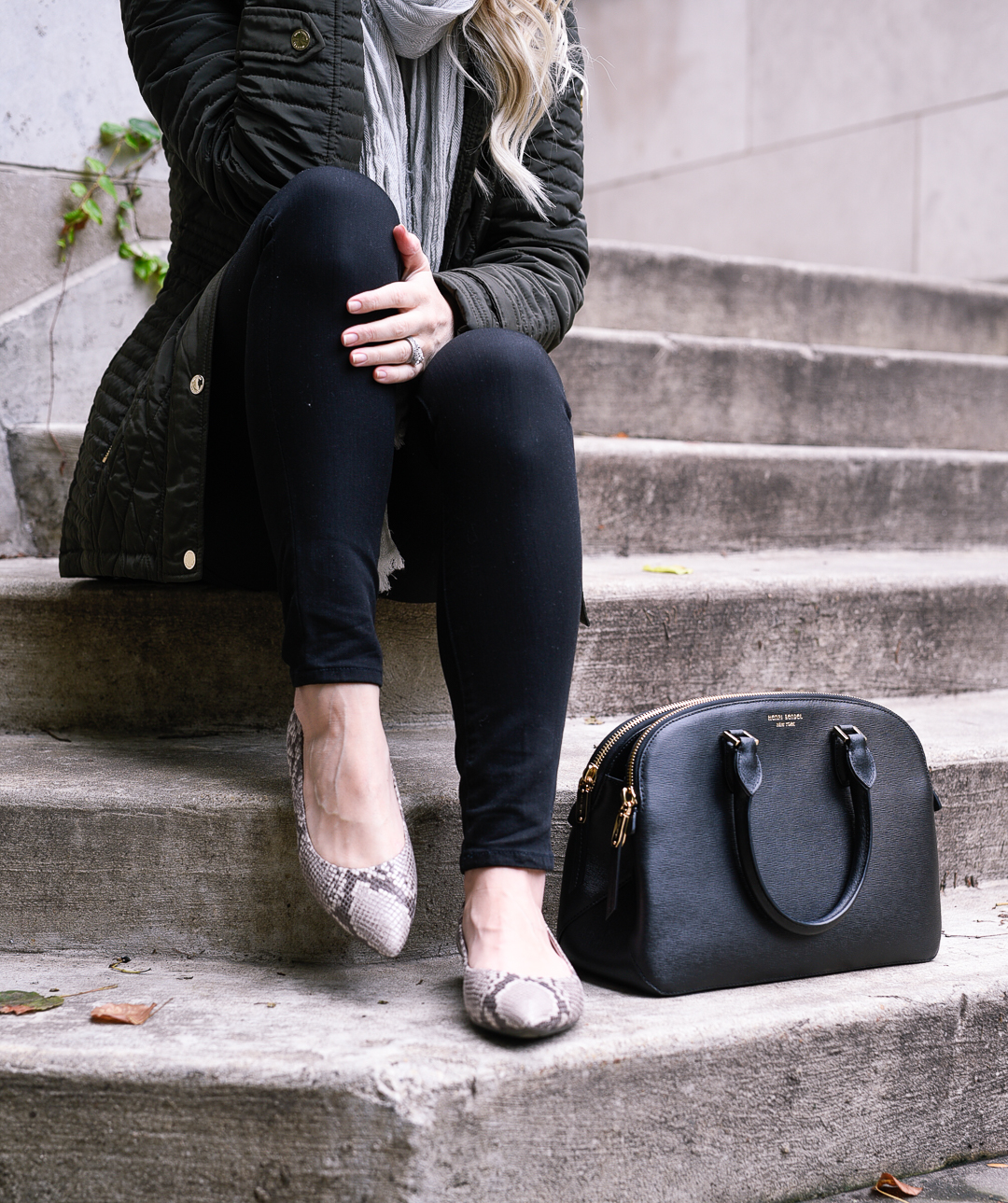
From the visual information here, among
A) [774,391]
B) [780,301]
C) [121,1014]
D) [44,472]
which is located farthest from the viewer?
[780,301]

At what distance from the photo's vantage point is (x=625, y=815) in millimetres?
1266

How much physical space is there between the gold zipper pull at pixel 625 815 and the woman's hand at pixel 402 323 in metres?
0.55

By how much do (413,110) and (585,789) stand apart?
0.97 metres

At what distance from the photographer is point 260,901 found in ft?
4.59

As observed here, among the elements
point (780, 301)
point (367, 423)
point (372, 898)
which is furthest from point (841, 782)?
point (780, 301)

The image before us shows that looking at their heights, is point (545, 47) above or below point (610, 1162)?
above

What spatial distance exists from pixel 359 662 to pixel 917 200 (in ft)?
13.3

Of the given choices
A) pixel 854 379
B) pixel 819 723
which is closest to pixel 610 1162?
pixel 819 723

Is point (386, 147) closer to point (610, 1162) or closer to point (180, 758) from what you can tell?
point (180, 758)

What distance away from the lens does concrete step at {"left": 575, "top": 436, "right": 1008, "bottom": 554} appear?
2.32m

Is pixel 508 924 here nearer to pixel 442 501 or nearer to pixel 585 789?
pixel 585 789

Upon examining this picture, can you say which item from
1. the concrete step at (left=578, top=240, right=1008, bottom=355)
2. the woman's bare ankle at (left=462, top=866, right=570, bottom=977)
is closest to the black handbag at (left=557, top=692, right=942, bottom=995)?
the woman's bare ankle at (left=462, top=866, right=570, bottom=977)

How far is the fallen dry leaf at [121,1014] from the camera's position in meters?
1.17

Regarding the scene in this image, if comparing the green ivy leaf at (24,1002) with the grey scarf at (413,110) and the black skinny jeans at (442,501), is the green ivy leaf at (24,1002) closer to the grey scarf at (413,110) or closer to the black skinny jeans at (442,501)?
the black skinny jeans at (442,501)
